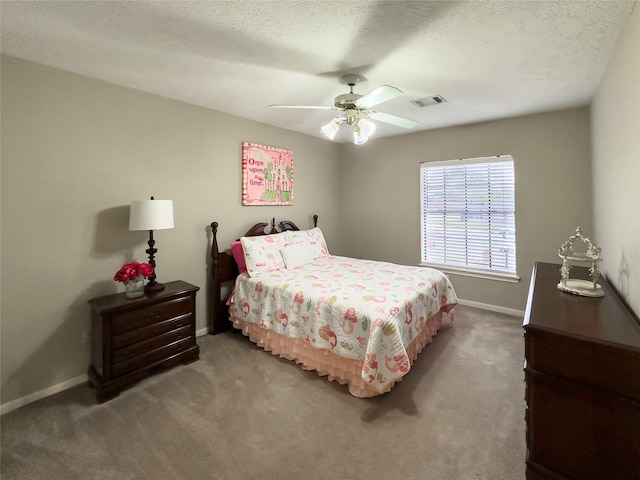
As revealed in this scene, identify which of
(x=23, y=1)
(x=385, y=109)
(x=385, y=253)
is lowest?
(x=385, y=253)

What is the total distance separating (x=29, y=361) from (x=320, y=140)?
4.20m

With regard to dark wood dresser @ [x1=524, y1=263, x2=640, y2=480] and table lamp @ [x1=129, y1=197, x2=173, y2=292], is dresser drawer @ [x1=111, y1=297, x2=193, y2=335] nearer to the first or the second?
table lamp @ [x1=129, y1=197, x2=173, y2=292]

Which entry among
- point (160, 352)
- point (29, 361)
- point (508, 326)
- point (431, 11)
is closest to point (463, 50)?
→ point (431, 11)

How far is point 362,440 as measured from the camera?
1732mm

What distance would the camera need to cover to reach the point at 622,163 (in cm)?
178

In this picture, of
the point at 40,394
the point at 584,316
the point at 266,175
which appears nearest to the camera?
the point at 584,316

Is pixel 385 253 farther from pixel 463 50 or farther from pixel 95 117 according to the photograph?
pixel 95 117

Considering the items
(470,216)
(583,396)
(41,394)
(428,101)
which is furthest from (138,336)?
(470,216)

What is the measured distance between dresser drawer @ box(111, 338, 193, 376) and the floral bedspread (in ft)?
2.18

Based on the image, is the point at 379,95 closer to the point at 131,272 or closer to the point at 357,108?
the point at 357,108

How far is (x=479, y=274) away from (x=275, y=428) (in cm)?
328

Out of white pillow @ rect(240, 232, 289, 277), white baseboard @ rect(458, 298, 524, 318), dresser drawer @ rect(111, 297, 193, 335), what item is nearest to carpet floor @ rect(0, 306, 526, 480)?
dresser drawer @ rect(111, 297, 193, 335)

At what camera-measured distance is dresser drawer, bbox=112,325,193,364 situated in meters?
2.20

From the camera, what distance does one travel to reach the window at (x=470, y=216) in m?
3.68
